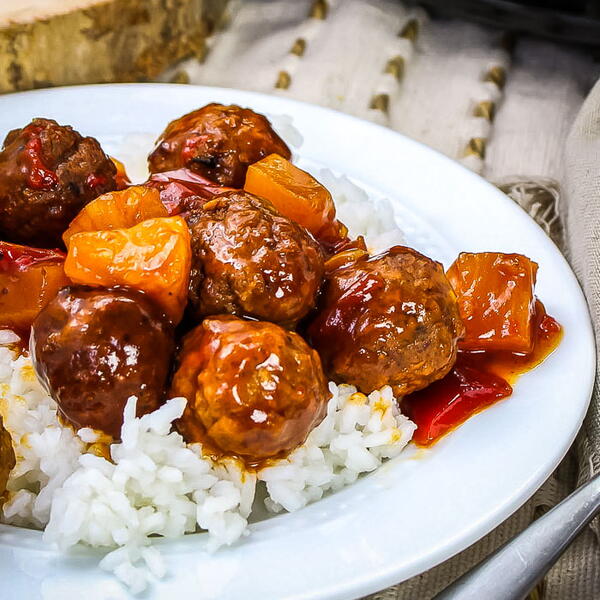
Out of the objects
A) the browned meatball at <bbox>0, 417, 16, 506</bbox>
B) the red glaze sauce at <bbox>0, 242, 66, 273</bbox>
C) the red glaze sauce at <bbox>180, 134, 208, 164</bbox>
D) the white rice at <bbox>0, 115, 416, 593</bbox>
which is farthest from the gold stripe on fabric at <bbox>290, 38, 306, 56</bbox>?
the browned meatball at <bbox>0, 417, 16, 506</bbox>

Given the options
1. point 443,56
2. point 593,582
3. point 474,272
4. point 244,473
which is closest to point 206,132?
point 474,272

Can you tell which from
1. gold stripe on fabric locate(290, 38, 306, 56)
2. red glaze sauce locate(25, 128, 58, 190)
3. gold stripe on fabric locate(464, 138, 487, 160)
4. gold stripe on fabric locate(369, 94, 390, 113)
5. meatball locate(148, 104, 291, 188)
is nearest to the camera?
red glaze sauce locate(25, 128, 58, 190)

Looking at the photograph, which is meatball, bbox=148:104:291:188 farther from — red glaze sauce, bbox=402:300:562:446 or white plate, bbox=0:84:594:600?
red glaze sauce, bbox=402:300:562:446

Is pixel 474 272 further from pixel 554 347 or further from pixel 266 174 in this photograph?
pixel 266 174

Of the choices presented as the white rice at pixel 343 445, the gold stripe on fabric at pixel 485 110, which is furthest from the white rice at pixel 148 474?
the gold stripe on fabric at pixel 485 110

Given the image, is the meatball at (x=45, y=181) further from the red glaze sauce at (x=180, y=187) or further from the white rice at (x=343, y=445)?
the white rice at (x=343, y=445)
